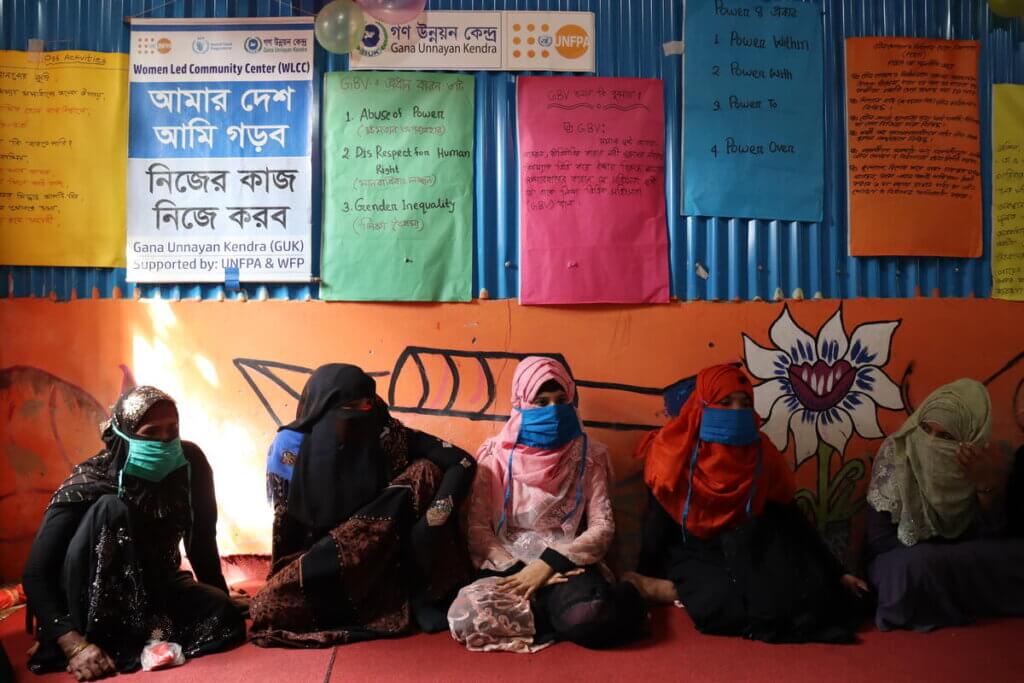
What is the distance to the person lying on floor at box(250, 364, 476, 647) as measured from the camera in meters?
2.91

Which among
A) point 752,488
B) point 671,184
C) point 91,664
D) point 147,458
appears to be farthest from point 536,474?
point 91,664

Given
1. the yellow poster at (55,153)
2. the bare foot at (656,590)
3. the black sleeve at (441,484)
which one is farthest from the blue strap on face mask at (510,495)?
the yellow poster at (55,153)

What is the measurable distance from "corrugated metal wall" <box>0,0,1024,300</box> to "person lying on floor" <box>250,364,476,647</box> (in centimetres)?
90

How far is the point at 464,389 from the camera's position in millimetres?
3730

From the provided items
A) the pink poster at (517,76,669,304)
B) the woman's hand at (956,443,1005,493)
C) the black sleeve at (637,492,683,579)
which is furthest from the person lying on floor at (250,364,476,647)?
the woman's hand at (956,443,1005,493)

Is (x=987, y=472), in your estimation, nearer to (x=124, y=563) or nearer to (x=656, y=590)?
(x=656, y=590)

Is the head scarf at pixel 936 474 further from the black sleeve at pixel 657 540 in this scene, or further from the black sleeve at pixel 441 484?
the black sleeve at pixel 441 484

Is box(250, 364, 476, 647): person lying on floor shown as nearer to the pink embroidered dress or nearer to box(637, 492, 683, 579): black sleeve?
the pink embroidered dress

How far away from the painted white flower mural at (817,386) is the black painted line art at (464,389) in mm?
404

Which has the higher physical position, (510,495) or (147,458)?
(147,458)

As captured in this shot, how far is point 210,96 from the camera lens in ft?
12.2

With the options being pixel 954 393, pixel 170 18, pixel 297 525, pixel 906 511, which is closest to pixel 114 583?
pixel 297 525

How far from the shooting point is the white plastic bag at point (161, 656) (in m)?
2.70

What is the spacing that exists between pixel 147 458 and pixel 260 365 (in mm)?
951
